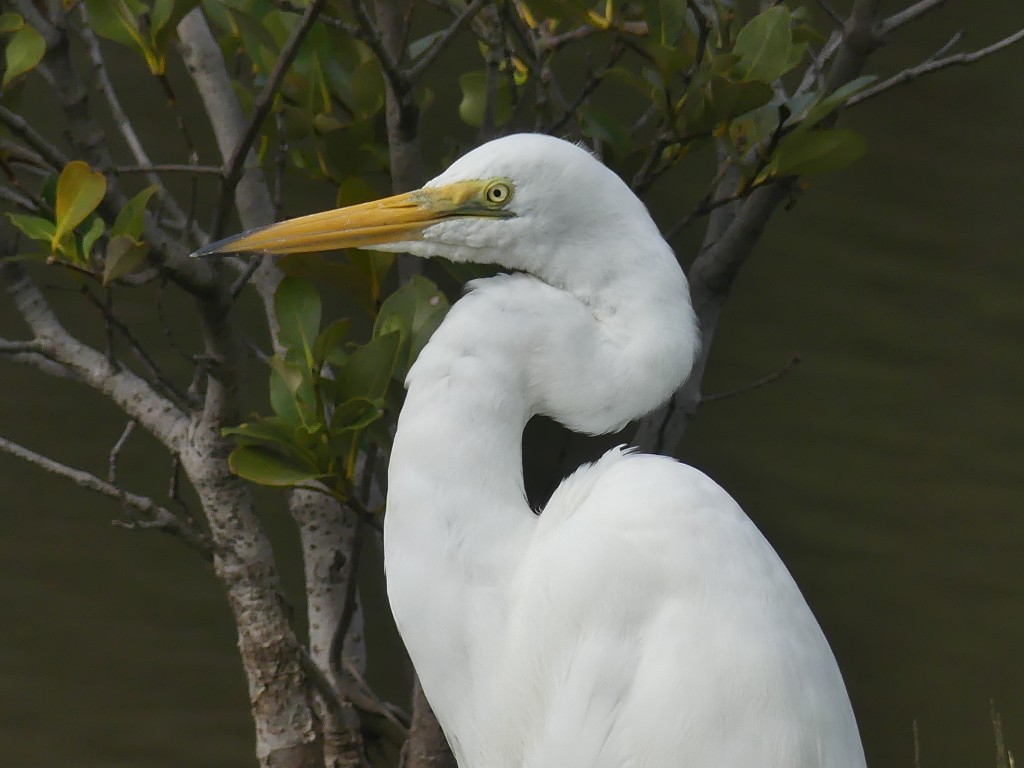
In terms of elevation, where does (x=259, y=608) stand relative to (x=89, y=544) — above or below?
above

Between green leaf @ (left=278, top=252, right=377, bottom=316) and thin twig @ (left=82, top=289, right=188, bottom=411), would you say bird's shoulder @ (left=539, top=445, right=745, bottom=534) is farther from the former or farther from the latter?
thin twig @ (left=82, top=289, right=188, bottom=411)

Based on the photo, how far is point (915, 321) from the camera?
3072mm

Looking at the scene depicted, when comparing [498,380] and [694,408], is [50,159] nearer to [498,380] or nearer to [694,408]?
[498,380]

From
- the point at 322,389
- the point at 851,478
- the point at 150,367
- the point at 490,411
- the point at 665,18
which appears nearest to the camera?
the point at 490,411

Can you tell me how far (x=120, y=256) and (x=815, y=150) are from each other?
0.90 metres

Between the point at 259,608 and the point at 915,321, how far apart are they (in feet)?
6.66

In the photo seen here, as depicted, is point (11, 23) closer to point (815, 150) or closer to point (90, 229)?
point (90, 229)

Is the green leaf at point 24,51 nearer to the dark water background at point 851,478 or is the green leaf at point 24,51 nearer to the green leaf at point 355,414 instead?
the green leaf at point 355,414

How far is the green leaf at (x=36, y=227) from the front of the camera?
139cm

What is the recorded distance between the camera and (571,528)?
132 centimetres

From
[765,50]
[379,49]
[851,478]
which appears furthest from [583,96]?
[851,478]

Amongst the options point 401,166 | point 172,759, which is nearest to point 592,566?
point 401,166

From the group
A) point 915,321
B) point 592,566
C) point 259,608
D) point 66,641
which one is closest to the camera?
point 592,566

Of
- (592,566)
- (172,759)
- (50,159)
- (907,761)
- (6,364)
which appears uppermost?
(50,159)
